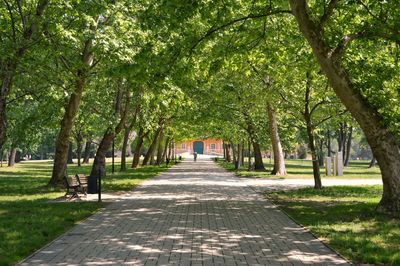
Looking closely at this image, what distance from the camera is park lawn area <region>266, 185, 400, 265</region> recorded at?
8.18 m

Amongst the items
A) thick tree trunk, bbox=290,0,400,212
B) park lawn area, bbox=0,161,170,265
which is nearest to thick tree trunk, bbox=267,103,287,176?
park lawn area, bbox=0,161,170,265

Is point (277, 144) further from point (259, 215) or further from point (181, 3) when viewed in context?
point (181, 3)

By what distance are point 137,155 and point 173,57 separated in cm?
2988

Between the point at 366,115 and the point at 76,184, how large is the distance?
9.79 meters

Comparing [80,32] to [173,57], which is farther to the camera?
[80,32]

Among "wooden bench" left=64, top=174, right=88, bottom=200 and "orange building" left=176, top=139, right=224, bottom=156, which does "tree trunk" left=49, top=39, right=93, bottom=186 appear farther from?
"orange building" left=176, top=139, right=224, bottom=156

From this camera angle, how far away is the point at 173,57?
13094 millimetres

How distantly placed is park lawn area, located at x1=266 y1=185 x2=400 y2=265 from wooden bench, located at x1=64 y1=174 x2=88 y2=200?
6.61 metres

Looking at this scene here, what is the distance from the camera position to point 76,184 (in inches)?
651

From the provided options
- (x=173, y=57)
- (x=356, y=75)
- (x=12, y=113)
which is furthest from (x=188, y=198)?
(x=12, y=113)

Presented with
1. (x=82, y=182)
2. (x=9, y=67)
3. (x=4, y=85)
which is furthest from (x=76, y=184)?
(x=9, y=67)

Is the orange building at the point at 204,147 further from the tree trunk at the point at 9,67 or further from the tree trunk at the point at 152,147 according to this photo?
the tree trunk at the point at 9,67

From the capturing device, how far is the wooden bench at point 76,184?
16156 millimetres

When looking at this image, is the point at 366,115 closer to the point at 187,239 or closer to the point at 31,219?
the point at 187,239
